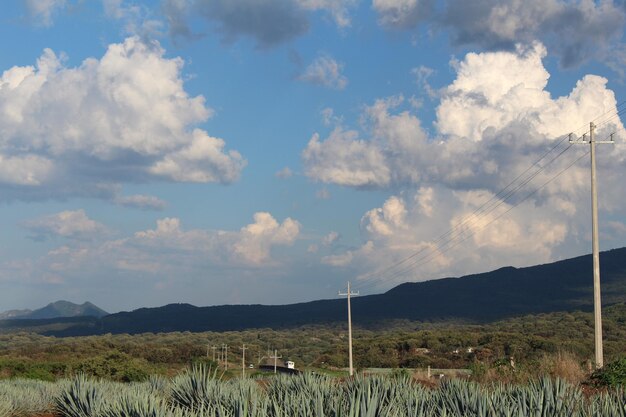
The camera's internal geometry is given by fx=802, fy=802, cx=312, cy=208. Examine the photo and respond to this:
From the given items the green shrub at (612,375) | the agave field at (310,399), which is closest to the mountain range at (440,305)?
the green shrub at (612,375)

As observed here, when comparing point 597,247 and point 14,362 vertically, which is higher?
point 597,247

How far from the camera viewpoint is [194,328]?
16000 cm

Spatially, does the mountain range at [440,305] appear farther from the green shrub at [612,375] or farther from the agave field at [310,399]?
the agave field at [310,399]

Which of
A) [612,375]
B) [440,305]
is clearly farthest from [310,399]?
[440,305]

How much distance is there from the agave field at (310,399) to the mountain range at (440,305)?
319 ft

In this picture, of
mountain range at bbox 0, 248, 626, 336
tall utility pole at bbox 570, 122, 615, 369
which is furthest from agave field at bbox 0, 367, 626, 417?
mountain range at bbox 0, 248, 626, 336

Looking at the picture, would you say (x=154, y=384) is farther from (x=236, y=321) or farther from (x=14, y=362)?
(x=236, y=321)

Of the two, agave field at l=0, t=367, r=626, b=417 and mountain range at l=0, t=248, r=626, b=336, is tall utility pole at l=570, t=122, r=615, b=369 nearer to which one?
agave field at l=0, t=367, r=626, b=417

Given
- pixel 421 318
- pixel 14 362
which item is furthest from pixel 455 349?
pixel 421 318

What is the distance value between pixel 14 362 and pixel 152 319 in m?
128

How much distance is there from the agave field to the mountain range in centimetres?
9737

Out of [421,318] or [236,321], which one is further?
[236,321]

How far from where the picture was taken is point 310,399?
12.4 m

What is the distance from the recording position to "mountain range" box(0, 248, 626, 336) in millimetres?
122875
